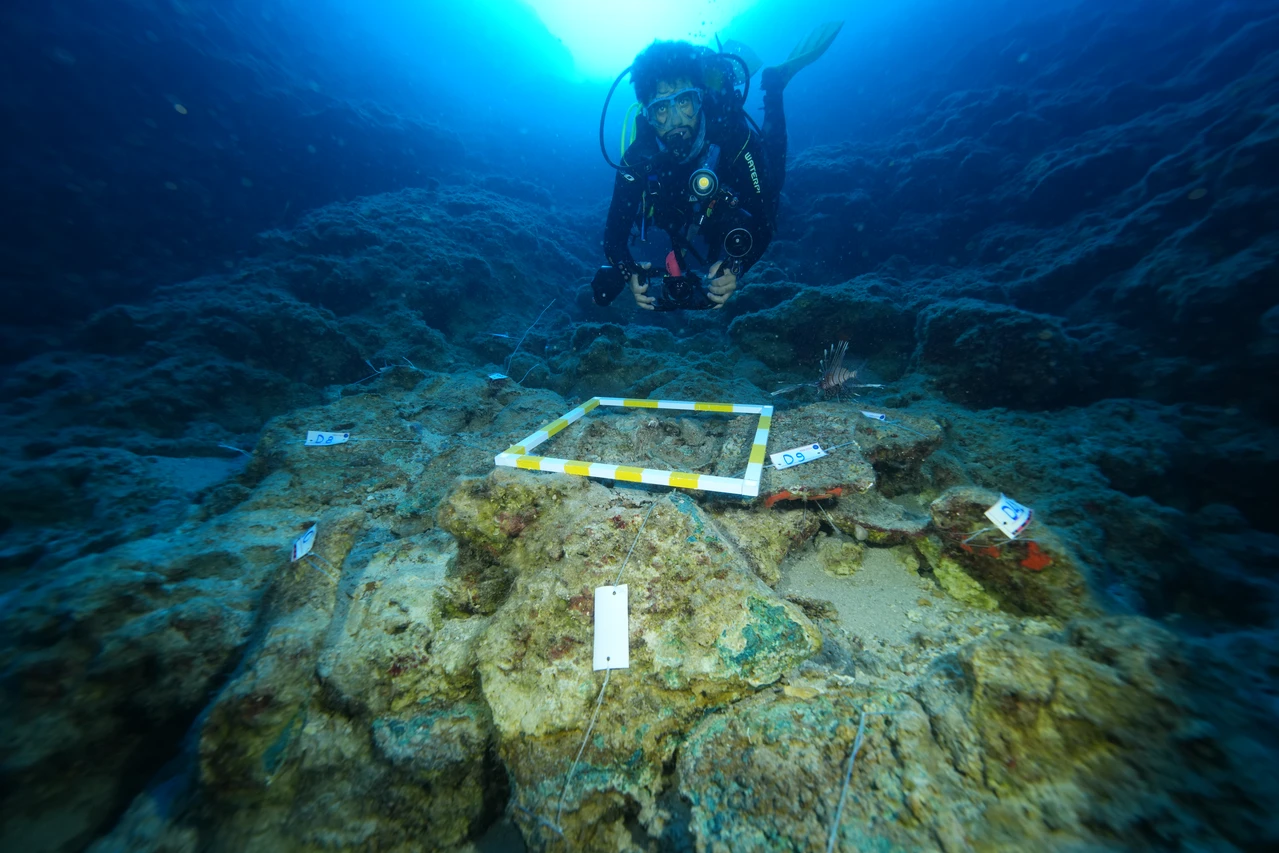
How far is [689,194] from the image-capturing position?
4.29 meters

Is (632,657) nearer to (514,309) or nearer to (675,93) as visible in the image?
(675,93)

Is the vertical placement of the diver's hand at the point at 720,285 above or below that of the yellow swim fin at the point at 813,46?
below

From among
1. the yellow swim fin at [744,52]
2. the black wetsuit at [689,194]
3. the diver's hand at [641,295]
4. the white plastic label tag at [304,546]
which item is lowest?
the white plastic label tag at [304,546]

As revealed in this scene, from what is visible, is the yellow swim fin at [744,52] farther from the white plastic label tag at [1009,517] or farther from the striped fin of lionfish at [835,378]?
the white plastic label tag at [1009,517]

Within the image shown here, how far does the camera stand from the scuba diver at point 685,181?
4289mm

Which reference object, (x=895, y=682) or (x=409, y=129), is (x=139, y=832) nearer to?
(x=895, y=682)

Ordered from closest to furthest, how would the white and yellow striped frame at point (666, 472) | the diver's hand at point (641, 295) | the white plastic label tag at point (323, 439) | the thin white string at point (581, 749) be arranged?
1. the thin white string at point (581, 749)
2. the white and yellow striped frame at point (666, 472)
3. the white plastic label tag at point (323, 439)
4. the diver's hand at point (641, 295)

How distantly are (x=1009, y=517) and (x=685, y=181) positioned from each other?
4308 millimetres

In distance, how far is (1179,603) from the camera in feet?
7.77

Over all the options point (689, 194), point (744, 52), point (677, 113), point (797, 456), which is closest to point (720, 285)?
point (689, 194)

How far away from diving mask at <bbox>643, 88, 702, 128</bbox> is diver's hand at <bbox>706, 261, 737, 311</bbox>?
1760 mm

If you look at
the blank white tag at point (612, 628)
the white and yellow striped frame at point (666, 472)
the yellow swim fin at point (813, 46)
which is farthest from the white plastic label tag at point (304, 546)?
the yellow swim fin at point (813, 46)

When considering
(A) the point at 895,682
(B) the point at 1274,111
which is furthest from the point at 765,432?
(B) the point at 1274,111

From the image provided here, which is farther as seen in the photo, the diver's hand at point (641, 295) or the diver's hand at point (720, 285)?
the diver's hand at point (641, 295)
